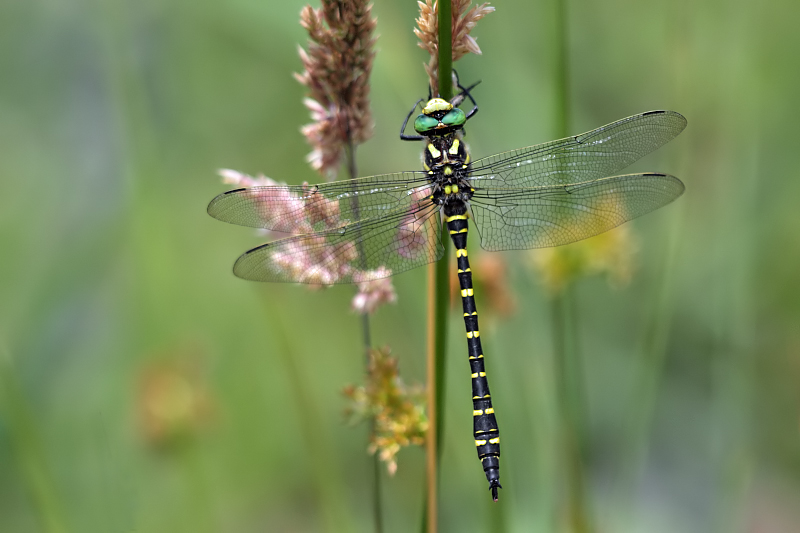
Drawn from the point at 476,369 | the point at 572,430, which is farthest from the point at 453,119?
the point at 572,430

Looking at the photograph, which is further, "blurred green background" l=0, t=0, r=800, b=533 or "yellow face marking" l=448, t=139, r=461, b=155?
"blurred green background" l=0, t=0, r=800, b=533

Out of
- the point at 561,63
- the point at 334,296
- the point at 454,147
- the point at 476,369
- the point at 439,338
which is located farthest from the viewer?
the point at 334,296

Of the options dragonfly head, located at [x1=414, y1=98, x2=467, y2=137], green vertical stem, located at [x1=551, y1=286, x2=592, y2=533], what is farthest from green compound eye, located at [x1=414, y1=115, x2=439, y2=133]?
green vertical stem, located at [x1=551, y1=286, x2=592, y2=533]

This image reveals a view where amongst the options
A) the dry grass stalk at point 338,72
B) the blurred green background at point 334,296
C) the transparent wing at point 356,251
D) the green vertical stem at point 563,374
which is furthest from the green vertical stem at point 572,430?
the dry grass stalk at point 338,72

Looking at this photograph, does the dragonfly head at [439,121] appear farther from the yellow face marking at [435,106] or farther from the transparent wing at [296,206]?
the transparent wing at [296,206]

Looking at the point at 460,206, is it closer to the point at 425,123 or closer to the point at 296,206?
the point at 425,123

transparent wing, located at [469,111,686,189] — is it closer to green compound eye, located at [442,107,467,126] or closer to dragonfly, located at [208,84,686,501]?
dragonfly, located at [208,84,686,501]

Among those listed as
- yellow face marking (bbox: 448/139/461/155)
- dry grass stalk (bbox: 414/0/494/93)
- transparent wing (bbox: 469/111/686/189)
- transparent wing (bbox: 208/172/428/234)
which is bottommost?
transparent wing (bbox: 208/172/428/234)
